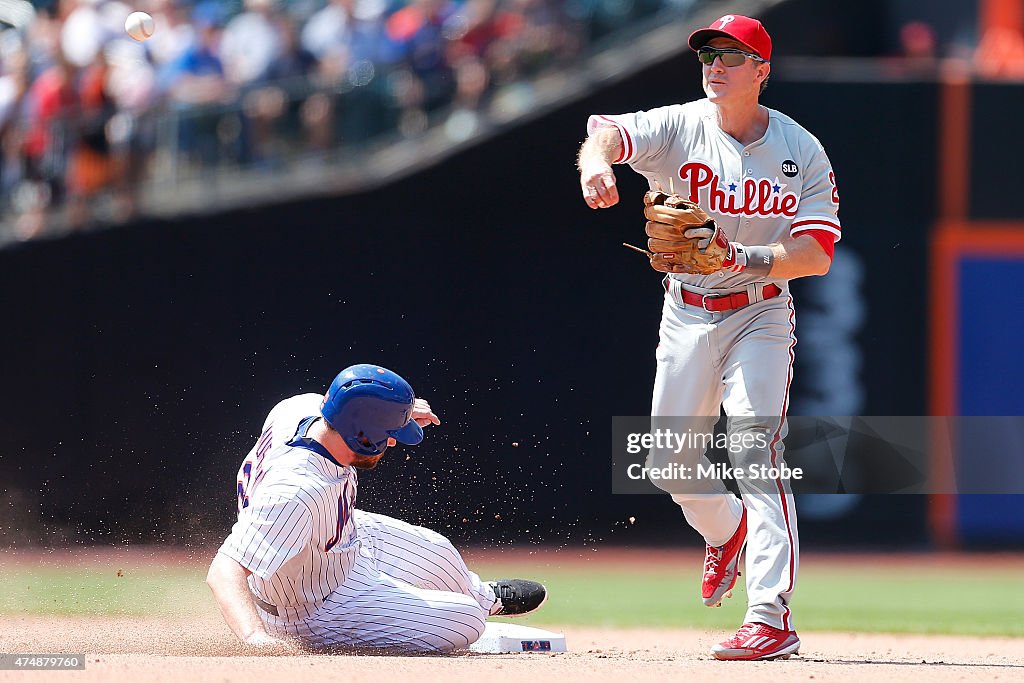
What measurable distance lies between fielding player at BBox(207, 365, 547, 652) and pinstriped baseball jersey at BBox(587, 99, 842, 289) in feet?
3.79

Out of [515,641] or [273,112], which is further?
[273,112]

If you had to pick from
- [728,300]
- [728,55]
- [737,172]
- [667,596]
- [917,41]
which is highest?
[917,41]

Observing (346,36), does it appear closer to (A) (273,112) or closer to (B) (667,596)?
(A) (273,112)

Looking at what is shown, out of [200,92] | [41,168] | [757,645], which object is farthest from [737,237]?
[41,168]

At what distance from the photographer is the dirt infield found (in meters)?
3.75

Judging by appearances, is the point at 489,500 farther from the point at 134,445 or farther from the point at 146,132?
the point at 146,132

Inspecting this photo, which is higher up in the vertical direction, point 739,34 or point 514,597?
point 739,34

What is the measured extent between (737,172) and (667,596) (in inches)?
143

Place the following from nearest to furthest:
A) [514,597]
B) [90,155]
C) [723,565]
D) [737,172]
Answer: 1. [737,172]
2. [514,597]
3. [723,565]
4. [90,155]

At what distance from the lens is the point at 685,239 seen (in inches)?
172

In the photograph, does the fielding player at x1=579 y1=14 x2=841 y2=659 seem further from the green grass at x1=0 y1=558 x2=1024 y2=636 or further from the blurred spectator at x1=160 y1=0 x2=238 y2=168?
the blurred spectator at x1=160 y1=0 x2=238 y2=168

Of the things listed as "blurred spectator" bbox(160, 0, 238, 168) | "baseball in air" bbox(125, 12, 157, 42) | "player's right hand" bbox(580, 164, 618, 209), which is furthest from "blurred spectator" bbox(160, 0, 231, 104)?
"player's right hand" bbox(580, 164, 618, 209)

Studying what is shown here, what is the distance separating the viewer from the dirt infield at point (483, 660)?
3754 millimetres

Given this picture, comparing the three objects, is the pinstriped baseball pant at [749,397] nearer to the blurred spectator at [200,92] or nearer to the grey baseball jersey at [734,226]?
the grey baseball jersey at [734,226]
